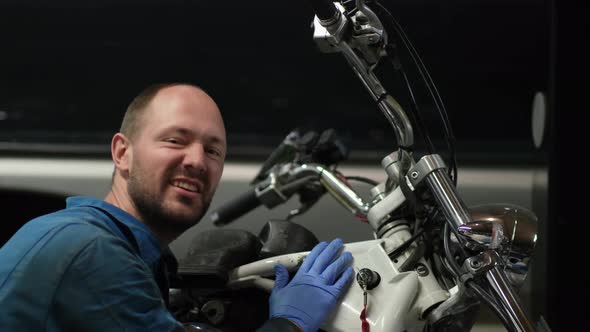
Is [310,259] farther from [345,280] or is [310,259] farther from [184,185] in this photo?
[184,185]

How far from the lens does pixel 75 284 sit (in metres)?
0.93

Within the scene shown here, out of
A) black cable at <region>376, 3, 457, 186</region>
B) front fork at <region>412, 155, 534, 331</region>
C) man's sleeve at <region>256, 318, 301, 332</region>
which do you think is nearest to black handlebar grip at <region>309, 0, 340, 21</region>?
black cable at <region>376, 3, 457, 186</region>

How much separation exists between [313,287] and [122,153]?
1.53ft

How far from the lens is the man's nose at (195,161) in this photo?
1.18 m

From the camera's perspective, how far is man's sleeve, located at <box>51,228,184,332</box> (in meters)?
0.92

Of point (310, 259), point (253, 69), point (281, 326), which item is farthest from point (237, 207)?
point (253, 69)

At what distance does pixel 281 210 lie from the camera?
248cm

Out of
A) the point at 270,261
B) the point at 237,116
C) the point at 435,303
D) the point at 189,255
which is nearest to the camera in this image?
the point at 435,303

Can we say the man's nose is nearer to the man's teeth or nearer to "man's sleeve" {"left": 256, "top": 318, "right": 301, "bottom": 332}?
the man's teeth

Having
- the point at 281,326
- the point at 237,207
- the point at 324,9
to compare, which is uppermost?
the point at 324,9

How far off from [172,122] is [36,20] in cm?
173

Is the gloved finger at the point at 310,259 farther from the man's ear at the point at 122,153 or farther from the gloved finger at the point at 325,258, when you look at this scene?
the man's ear at the point at 122,153

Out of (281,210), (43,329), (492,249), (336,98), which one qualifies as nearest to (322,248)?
(492,249)

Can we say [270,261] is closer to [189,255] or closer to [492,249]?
[189,255]
